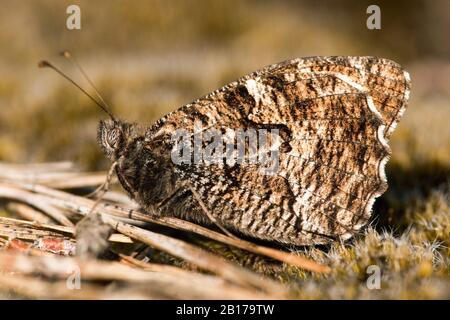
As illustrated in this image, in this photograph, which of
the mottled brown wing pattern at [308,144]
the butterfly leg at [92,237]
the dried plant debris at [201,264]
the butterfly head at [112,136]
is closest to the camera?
the dried plant debris at [201,264]

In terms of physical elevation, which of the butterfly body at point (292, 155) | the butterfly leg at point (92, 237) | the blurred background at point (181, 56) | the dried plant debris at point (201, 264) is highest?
the blurred background at point (181, 56)

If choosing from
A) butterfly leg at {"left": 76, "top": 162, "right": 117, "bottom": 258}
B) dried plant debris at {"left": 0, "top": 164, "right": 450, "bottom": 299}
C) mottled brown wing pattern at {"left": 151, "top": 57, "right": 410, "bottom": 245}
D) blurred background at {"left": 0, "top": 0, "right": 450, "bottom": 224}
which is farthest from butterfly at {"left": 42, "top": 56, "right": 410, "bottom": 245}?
blurred background at {"left": 0, "top": 0, "right": 450, "bottom": 224}

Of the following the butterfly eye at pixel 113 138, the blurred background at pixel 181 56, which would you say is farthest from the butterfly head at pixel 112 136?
the blurred background at pixel 181 56

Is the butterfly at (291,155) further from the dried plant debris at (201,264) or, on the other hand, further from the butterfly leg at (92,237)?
the butterfly leg at (92,237)

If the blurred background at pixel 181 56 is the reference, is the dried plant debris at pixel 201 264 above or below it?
below

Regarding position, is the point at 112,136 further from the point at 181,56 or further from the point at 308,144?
the point at 181,56

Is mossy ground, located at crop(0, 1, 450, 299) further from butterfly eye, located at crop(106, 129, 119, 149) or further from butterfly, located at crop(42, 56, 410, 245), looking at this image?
butterfly eye, located at crop(106, 129, 119, 149)

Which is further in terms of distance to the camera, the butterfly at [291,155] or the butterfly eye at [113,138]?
the butterfly eye at [113,138]
